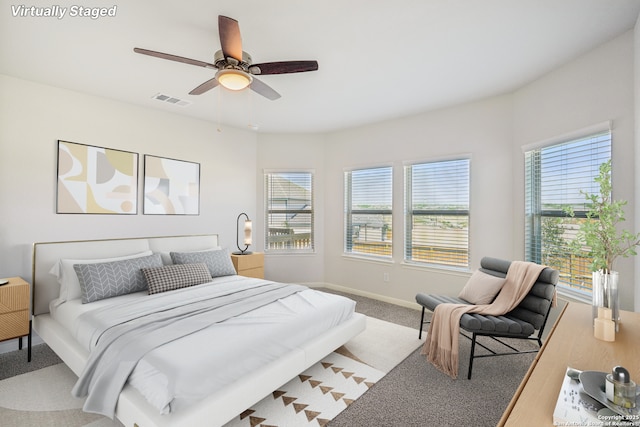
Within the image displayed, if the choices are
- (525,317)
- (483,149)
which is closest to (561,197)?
(483,149)

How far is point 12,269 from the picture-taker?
2.95 metres

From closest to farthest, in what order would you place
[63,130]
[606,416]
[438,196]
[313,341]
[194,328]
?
[606,416]
[194,328]
[313,341]
[63,130]
[438,196]

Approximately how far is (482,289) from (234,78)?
118 inches

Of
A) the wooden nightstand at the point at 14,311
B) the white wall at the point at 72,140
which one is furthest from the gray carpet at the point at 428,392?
the white wall at the point at 72,140

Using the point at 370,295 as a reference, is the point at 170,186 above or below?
above

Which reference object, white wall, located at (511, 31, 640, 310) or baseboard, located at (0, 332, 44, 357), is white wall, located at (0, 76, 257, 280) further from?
white wall, located at (511, 31, 640, 310)

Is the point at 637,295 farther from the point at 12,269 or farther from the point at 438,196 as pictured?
the point at 12,269

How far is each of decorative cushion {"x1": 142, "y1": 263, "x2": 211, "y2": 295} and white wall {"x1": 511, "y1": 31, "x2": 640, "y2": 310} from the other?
3.63 meters

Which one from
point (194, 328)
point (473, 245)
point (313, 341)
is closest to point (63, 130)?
point (194, 328)

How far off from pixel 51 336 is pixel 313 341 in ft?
7.57

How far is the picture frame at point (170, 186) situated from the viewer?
3887 mm

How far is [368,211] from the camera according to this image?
16.1 ft

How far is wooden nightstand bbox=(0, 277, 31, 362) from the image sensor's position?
2.55 metres

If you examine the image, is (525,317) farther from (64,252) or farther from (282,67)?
(64,252)
